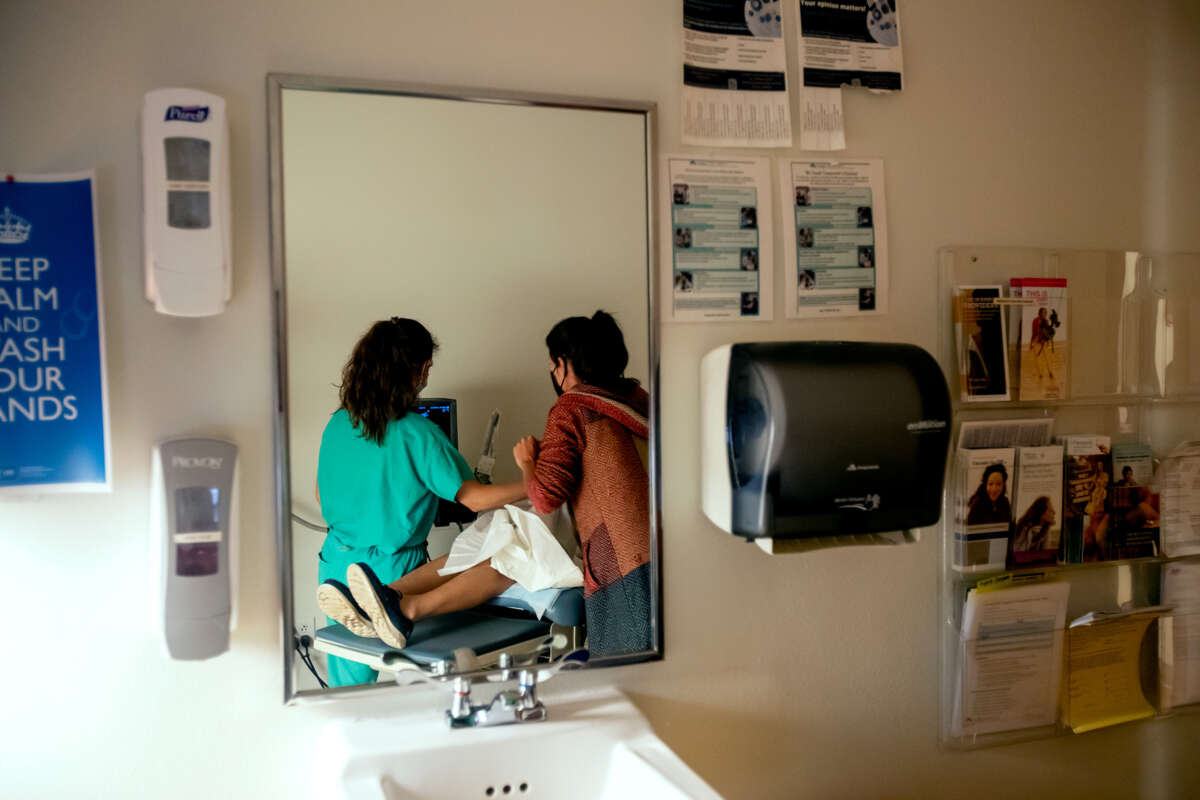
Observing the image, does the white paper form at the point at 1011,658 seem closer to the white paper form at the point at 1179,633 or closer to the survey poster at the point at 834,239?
the white paper form at the point at 1179,633

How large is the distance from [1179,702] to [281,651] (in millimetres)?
1743

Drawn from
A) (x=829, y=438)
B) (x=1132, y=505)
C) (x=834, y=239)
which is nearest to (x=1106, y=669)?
(x=1132, y=505)

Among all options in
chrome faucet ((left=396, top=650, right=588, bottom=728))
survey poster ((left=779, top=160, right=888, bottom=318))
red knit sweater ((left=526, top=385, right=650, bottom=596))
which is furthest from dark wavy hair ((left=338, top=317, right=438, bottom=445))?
survey poster ((left=779, top=160, right=888, bottom=318))

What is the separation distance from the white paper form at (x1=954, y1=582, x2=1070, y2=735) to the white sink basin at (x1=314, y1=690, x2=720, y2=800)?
0.68 metres

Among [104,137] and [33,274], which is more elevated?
[104,137]

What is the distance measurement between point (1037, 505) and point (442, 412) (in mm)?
1128

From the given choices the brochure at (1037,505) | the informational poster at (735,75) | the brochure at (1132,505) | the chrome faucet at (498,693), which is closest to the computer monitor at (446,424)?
the chrome faucet at (498,693)

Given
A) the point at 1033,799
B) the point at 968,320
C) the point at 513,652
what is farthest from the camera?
the point at 1033,799

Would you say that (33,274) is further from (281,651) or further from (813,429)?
(813,429)

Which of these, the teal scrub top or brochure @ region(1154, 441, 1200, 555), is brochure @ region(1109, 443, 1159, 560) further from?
the teal scrub top

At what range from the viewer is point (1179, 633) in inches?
65.0

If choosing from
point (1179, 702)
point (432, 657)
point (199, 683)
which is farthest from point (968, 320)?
point (199, 683)

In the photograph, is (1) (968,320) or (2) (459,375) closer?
(2) (459,375)

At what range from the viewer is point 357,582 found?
121 centimetres
